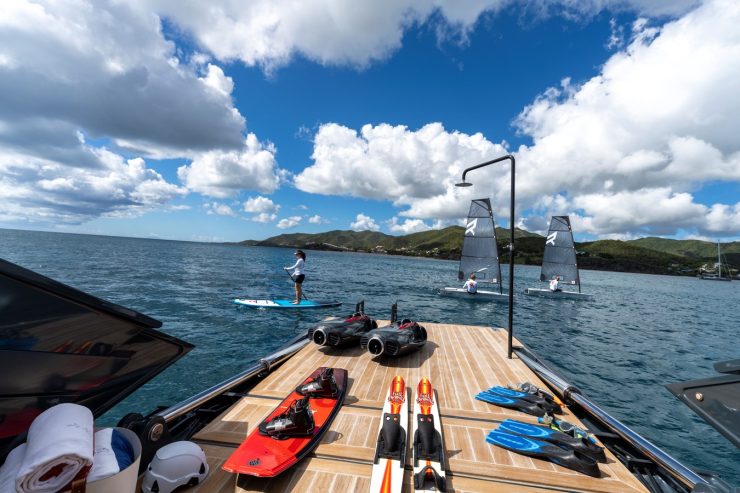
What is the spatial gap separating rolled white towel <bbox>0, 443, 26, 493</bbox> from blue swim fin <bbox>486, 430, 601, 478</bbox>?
20.2ft

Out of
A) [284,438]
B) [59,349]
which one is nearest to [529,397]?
[284,438]

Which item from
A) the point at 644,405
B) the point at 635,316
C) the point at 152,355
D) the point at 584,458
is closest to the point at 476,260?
the point at 635,316

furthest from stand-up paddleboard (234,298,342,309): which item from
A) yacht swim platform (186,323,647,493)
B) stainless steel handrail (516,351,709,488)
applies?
stainless steel handrail (516,351,709,488)

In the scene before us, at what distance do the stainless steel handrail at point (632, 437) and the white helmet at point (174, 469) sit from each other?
6743 millimetres

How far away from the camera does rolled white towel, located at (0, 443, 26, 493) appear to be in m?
2.48

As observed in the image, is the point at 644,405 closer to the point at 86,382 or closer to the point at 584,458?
the point at 584,458

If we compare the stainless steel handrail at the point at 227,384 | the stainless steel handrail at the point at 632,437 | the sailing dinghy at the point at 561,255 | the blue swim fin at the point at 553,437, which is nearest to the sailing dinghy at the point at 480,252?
the sailing dinghy at the point at 561,255

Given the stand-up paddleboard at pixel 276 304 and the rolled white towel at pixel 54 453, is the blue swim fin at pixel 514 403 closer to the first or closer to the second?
the rolled white towel at pixel 54 453

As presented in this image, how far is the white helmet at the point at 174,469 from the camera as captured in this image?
13.3 ft

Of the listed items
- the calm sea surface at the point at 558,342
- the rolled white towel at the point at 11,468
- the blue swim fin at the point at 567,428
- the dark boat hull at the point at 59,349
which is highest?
the dark boat hull at the point at 59,349

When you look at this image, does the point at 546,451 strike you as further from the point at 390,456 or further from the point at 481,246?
the point at 481,246

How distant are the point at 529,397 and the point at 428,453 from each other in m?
3.45

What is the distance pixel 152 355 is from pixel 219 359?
10463mm

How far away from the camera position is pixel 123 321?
13.7ft
